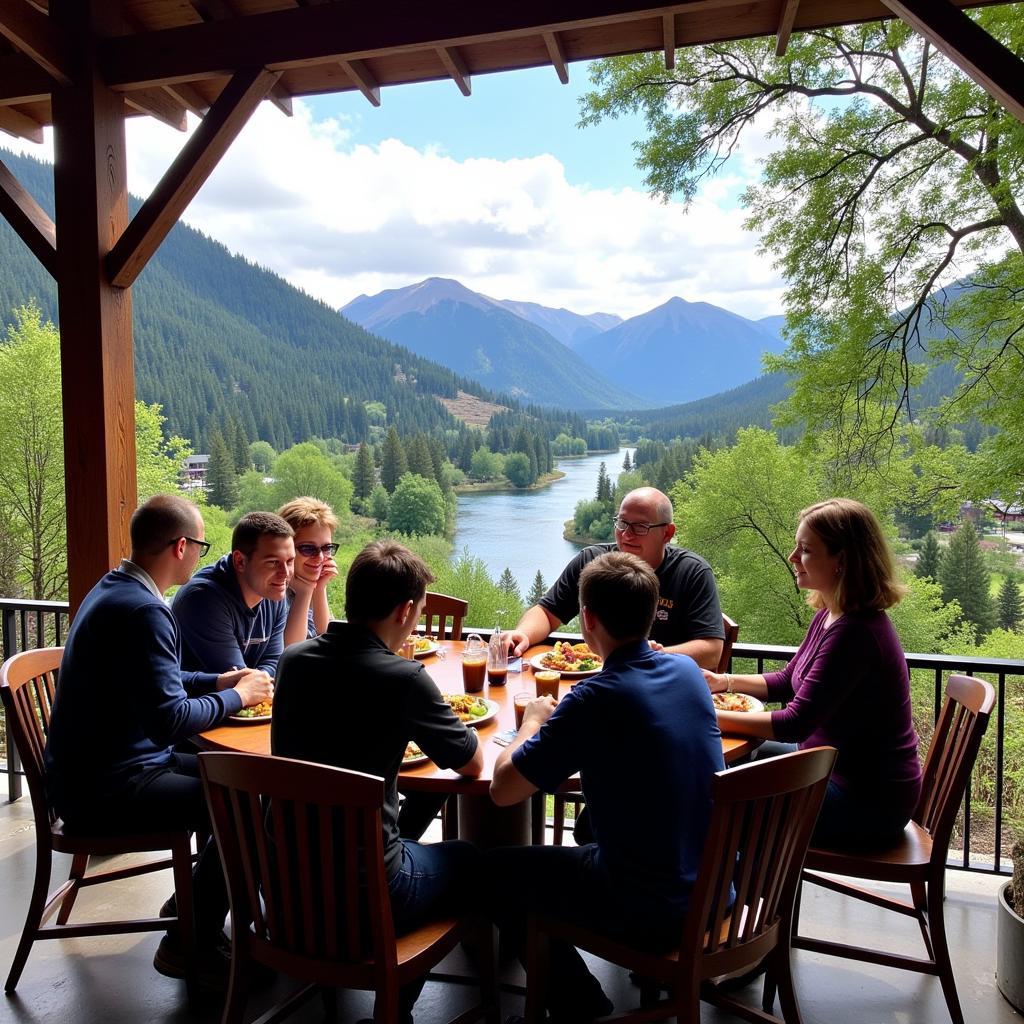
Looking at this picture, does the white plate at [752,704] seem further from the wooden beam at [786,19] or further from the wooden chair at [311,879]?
the wooden beam at [786,19]

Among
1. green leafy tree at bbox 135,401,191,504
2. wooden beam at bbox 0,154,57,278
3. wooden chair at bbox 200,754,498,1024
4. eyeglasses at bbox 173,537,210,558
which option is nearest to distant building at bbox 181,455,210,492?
green leafy tree at bbox 135,401,191,504

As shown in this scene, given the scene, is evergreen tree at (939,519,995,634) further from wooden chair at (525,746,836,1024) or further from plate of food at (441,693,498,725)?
wooden chair at (525,746,836,1024)

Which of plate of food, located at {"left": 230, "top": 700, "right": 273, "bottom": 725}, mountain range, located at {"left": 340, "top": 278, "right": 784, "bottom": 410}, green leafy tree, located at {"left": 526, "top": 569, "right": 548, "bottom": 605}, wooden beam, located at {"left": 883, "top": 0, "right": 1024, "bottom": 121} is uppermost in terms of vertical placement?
mountain range, located at {"left": 340, "top": 278, "right": 784, "bottom": 410}


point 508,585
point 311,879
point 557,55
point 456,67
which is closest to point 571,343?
point 508,585

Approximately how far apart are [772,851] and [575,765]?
18.8 inches

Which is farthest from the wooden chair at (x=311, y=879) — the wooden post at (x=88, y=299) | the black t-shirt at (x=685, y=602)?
the wooden post at (x=88, y=299)

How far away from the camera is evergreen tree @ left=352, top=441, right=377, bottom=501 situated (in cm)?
3738

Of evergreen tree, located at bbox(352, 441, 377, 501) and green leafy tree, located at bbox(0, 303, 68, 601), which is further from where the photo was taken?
evergreen tree, located at bbox(352, 441, 377, 501)

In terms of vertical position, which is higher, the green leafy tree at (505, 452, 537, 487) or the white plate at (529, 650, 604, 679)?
the green leafy tree at (505, 452, 537, 487)

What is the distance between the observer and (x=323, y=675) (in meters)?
1.73

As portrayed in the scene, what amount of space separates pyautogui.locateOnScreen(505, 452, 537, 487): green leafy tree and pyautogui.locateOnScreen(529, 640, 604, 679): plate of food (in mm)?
33276

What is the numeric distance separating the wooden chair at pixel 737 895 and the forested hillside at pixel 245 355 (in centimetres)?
3861

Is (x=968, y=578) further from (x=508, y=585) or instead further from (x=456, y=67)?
(x=456, y=67)

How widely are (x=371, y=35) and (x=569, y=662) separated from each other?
256 cm
